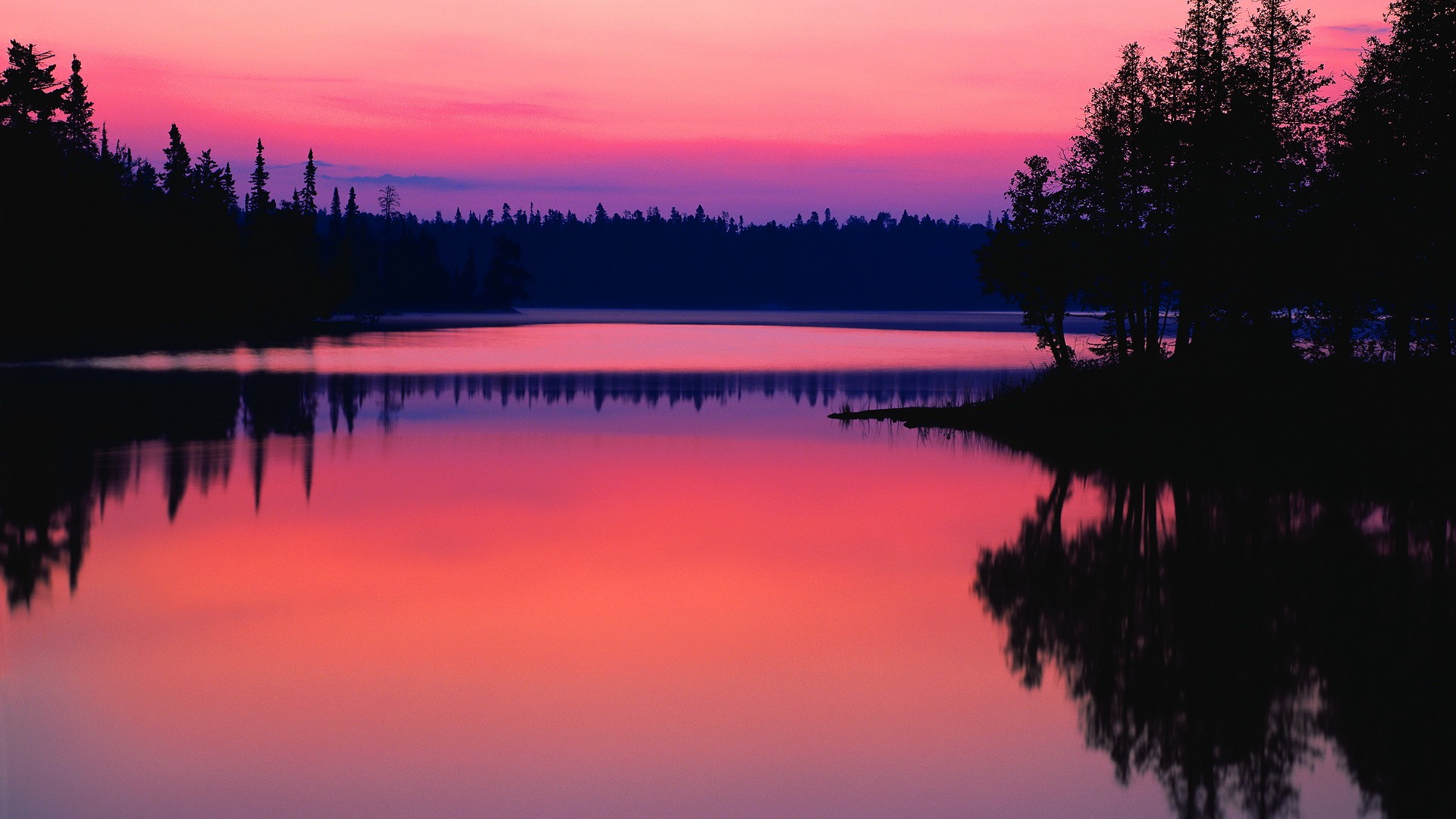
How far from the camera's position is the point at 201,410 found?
4675 cm

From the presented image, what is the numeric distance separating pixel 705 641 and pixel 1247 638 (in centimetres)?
569

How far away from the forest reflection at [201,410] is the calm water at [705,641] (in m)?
0.28

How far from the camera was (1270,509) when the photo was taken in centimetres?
2441

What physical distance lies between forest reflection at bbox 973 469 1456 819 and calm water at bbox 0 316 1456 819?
59 millimetres

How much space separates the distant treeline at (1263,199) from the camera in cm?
4416

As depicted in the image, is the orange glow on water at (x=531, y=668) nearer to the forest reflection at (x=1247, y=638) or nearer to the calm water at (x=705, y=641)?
the calm water at (x=705, y=641)

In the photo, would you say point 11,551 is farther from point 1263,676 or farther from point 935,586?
point 1263,676

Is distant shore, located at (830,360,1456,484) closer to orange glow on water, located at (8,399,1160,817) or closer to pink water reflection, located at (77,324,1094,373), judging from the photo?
orange glow on water, located at (8,399,1160,817)

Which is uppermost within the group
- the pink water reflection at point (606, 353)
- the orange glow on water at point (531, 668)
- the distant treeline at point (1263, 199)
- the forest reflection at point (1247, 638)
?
the distant treeline at point (1263, 199)

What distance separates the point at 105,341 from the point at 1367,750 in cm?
10574

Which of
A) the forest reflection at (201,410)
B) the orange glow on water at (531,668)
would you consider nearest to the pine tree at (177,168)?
the forest reflection at (201,410)

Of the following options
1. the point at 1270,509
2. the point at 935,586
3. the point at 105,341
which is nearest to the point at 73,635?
the point at 935,586

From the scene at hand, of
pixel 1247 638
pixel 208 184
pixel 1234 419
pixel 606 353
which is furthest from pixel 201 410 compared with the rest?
pixel 208 184

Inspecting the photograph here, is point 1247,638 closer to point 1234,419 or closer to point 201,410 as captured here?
point 1234,419
